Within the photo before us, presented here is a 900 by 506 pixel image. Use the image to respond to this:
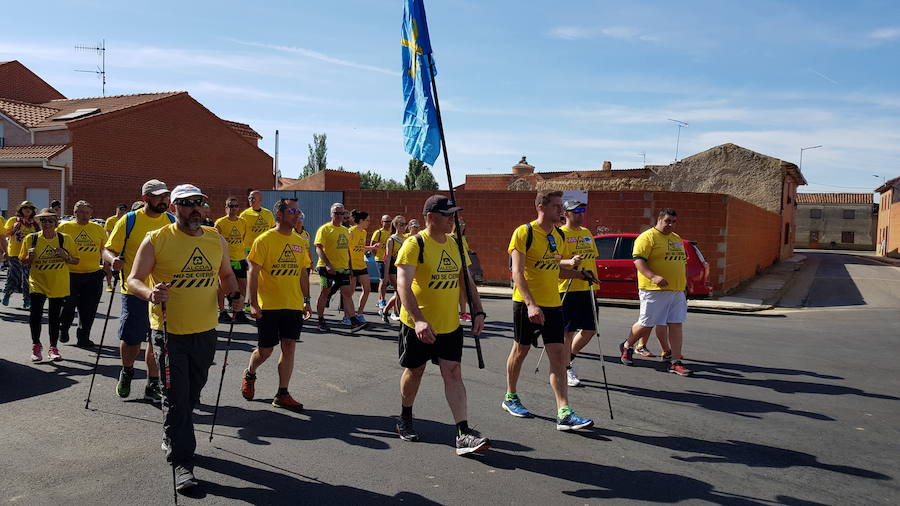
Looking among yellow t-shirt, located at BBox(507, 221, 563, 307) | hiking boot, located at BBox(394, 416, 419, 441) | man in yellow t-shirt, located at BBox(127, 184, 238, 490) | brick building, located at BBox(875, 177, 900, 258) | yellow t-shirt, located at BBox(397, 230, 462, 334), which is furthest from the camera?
brick building, located at BBox(875, 177, 900, 258)

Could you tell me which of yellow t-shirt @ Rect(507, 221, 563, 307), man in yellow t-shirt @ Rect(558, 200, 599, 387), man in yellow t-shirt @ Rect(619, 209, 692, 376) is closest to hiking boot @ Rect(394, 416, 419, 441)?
yellow t-shirt @ Rect(507, 221, 563, 307)

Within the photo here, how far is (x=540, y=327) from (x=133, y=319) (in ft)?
11.5

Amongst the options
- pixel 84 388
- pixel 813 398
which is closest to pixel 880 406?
pixel 813 398

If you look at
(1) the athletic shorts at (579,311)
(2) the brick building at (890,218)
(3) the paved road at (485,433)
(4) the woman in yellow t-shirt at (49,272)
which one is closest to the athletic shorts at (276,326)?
(3) the paved road at (485,433)

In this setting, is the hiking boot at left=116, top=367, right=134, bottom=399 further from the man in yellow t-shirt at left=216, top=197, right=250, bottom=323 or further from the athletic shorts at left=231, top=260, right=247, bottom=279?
the athletic shorts at left=231, top=260, right=247, bottom=279

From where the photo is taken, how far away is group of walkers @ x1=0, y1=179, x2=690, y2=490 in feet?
14.5

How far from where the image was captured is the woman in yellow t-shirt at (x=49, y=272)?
7.96 m

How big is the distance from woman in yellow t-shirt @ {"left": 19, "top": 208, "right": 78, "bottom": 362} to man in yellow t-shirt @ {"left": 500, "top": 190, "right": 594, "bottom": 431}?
5480 mm

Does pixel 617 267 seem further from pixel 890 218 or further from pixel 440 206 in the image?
pixel 890 218

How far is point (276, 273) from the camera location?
618 cm

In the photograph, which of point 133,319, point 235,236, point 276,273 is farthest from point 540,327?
point 235,236

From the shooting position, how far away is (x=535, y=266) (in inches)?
231

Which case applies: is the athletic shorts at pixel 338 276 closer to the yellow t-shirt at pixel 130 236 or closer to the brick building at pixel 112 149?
the yellow t-shirt at pixel 130 236

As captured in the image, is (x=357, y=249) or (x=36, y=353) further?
(x=357, y=249)
